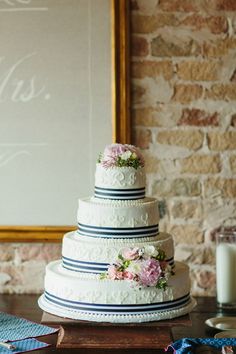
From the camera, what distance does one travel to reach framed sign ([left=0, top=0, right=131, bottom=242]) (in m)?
2.55

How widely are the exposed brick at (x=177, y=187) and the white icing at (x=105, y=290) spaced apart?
550 mm

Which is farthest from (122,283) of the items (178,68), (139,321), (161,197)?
(178,68)

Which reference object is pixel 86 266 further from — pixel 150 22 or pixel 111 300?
pixel 150 22

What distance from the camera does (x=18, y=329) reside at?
209 centimetres

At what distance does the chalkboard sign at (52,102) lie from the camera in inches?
101

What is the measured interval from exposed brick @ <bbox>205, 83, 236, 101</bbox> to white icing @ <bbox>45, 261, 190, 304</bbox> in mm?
760

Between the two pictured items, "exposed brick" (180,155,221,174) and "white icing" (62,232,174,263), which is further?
"exposed brick" (180,155,221,174)

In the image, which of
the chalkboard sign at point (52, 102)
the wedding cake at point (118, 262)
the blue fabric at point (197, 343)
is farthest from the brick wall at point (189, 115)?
the blue fabric at point (197, 343)

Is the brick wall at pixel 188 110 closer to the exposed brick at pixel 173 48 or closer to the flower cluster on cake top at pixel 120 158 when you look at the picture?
the exposed brick at pixel 173 48

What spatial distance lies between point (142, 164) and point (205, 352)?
0.56 metres

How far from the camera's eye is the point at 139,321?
1977 millimetres

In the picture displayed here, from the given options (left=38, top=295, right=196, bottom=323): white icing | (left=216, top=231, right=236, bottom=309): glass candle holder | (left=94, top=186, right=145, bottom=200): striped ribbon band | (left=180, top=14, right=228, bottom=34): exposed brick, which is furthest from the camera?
(left=180, top=14, right=228, bottom=34): exposed brick

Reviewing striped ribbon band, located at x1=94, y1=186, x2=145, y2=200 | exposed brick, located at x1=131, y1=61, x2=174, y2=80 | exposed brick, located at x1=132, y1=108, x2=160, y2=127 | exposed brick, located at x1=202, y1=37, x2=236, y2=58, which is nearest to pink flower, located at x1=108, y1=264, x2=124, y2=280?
striped ribbon band, located at x1=94, y1=186, x2=145, y2=200

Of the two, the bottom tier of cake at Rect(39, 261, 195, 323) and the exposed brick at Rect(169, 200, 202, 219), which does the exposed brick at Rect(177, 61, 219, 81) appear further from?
the bottom tier of cake at Rect(39, 261, 195, 323)
